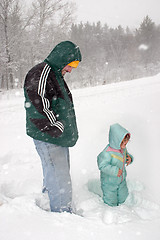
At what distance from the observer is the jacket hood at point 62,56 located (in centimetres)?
172

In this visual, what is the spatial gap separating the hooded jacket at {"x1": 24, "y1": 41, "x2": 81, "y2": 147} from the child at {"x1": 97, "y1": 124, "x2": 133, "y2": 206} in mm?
691

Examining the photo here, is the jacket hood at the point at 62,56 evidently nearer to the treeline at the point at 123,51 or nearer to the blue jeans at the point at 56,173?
the blue jeans at the point at 56,173

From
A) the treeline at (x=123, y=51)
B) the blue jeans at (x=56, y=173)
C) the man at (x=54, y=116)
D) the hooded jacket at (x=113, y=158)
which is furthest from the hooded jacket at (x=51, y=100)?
the treeline at (x=123, y=51)

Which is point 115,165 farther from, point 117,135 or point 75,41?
point 75,41

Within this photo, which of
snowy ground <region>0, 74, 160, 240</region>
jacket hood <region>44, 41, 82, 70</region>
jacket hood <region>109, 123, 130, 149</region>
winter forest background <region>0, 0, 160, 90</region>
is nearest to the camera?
snowy ground <region>0, 74, 160, 240</region>

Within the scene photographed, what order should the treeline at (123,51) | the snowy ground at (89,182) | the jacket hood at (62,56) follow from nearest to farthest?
the snowy ground at (89,182) < the jacket hood at (62,56) < the treeline at (123,51)

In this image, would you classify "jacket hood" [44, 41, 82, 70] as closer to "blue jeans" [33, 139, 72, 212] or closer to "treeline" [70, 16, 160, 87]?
"blue jeans" [33, 139, 72, 212]

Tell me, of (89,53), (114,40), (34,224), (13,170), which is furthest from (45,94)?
(114,40)

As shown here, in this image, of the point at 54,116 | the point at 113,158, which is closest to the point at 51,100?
the point at 54,116

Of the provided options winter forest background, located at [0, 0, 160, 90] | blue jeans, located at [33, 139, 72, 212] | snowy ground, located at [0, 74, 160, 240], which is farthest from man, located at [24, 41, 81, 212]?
winter forest background, located at [0, 0, 160, 90]

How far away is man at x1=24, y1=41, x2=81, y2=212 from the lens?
162 cm

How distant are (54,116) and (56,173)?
0.61 m

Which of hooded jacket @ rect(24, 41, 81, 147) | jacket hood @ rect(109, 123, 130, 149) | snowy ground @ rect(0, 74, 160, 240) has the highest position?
hooded jacket @ rect(24, 41, 81, 147)

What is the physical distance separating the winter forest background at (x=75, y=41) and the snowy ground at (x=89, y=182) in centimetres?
966
